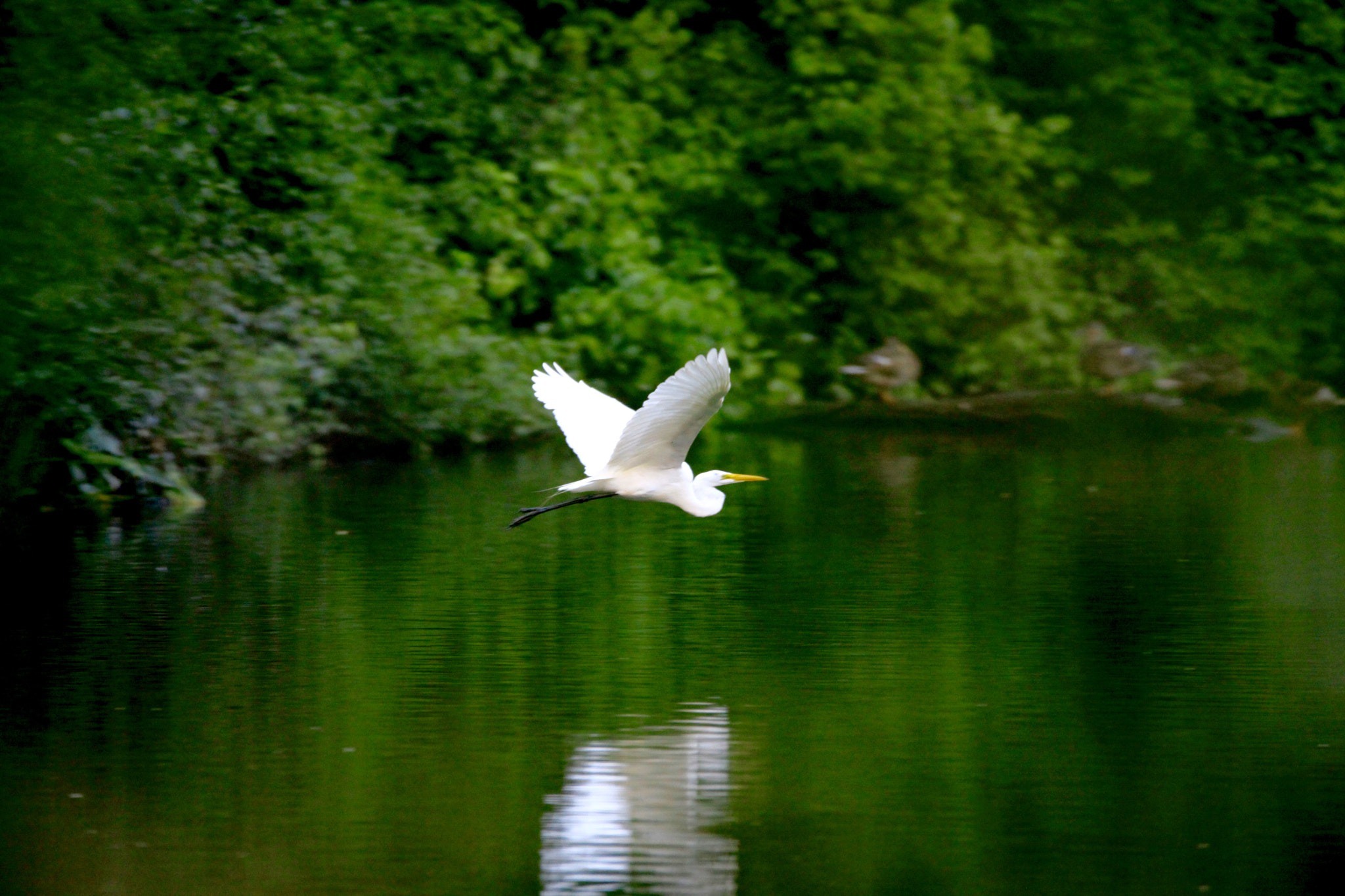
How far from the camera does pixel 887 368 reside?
64.2 feet

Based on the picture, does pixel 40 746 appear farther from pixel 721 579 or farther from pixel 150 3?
pixel 150 3

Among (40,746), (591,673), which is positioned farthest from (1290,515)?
(40,746)

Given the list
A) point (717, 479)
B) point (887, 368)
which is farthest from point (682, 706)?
point (887, 368)

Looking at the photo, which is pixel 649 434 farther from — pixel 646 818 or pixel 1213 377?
pixel 1213 377

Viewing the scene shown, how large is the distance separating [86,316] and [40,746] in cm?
593

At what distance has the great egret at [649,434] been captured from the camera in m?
6.74

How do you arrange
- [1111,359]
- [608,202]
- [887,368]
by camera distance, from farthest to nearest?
[1111,359] → [887,368] → [608,202]

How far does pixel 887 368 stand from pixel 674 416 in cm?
1272

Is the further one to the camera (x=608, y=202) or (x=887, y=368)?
(x=887, y=368)

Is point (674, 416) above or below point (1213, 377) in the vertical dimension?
below

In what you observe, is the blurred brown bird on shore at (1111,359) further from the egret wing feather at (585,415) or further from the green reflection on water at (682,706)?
the egret wing feather at (585,415)

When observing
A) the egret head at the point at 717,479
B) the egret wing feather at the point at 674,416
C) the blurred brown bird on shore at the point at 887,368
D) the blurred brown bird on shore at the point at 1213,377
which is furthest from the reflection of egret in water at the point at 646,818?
the blurred brown bird on shore at the point at 1213,377

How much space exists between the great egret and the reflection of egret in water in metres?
1.20

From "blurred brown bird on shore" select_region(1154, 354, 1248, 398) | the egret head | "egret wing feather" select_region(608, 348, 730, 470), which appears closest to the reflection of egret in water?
"egret wing feather" select_region(608, 348, 730, 470)
